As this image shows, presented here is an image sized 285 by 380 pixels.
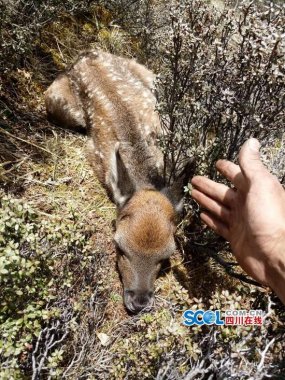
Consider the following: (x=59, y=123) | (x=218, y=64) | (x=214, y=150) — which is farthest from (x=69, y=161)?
(x=218, y=64)

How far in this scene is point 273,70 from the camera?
436 centimetres

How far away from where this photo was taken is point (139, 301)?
205 inches

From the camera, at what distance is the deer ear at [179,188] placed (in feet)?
18.4

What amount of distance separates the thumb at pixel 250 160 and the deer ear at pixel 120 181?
1.96 meters

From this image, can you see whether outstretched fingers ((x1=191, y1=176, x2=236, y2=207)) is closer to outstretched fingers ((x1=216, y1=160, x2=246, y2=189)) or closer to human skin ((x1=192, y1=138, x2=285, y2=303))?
human skin ((x1=192, y1=138, x2=285, y2=303))

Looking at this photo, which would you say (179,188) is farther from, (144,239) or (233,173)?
(233,173)

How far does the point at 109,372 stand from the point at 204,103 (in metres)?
3.13

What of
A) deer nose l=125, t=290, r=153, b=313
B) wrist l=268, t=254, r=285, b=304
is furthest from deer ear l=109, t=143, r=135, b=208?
wrist l=268, t=254, r=285, b=304

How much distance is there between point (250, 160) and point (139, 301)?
217 cm

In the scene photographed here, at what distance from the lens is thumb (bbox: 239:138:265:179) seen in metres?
4.04

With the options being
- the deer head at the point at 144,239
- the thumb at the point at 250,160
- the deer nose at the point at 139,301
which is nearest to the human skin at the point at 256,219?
the thumb at the point at 250,160

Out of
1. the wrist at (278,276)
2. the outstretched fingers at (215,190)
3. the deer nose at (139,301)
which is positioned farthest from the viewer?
the deer nose at (139,301)

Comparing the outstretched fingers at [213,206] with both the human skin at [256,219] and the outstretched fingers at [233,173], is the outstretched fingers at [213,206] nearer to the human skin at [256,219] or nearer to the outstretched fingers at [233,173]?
the human skin at [256,219]

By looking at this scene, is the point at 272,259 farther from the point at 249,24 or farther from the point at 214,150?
the point at 249,24
